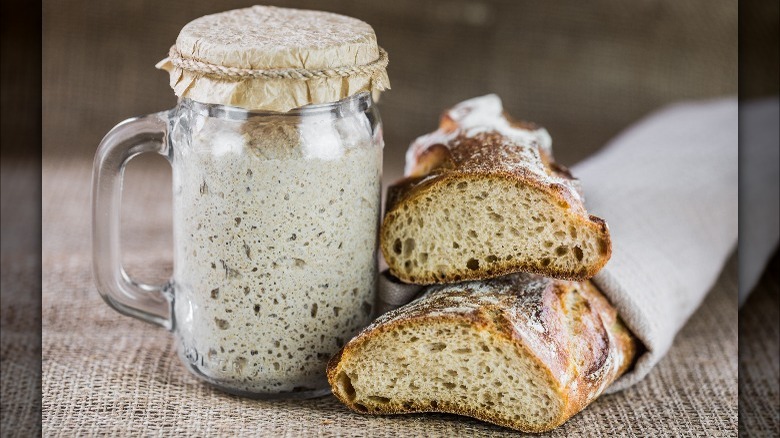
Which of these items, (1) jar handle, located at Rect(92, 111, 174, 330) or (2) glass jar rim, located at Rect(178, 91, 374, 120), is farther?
(1) jar handle, located at Rect(92, 111, 174, 330)

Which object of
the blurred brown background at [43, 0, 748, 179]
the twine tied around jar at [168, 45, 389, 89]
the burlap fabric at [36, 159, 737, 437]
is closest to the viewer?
the twine tied around jar at [168, 45, 389, 89]

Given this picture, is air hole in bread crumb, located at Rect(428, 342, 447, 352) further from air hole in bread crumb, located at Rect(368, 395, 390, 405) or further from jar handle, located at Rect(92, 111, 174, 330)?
jar handle, located at Rect(92, 111, 174, 330)

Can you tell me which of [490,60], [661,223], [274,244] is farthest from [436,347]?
[490,60]

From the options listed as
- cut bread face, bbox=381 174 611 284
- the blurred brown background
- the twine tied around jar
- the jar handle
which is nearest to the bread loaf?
cut bread face, bbox=381 174 611 284

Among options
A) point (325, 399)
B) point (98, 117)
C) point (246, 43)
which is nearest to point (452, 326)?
point (325, 399)

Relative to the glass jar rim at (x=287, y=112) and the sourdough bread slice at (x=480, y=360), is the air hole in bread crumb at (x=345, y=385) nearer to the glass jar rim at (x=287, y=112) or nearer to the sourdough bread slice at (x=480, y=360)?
the sourdough bread slice at (x=480, y=360)

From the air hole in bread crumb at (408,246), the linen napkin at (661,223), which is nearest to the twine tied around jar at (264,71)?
the air hole in bread crumb at (408,246)
